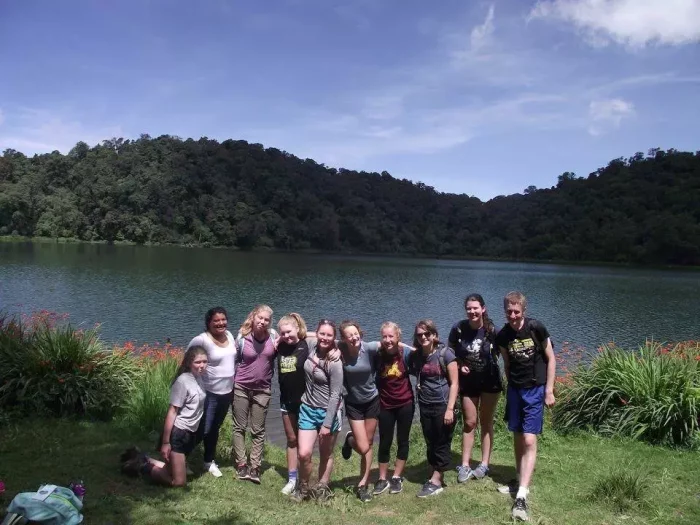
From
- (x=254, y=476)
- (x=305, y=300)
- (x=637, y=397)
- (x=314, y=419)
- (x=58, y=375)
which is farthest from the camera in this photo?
(x=305, y=300)

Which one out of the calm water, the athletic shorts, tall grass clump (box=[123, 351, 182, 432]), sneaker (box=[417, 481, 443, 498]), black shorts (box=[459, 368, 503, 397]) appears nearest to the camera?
sneaker (box=[417, 481, 443, 498])

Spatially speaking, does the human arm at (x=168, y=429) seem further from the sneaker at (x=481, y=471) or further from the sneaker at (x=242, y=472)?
the sneaker at (x=481, y=471)

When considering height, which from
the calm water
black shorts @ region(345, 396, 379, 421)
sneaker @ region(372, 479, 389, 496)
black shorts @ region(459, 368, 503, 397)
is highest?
black shorts @ region(459, 368, 503, 397)

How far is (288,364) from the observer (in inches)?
209

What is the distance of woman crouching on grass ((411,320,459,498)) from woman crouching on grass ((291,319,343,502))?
0.87 meters

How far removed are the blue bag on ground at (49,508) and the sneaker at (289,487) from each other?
1982mm

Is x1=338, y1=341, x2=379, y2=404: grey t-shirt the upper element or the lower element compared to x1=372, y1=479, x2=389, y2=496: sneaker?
upper

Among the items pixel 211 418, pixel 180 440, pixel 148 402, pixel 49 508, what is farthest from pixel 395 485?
pixel 148 402

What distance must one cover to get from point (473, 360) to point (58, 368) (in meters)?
5.37

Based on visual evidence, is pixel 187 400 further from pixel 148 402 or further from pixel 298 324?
pixel 148 402

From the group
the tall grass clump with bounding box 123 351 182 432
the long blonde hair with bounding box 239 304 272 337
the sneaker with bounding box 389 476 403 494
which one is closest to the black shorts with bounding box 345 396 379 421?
the sneaker with bounding box 389 476 403 494

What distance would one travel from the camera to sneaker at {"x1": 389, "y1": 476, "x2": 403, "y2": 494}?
529 cm

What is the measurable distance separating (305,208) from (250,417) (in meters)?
108

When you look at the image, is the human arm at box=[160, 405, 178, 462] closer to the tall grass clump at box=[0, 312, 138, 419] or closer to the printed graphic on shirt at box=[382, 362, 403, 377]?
the printed graphic on shirt at box=[382, 362, 403, 377]
